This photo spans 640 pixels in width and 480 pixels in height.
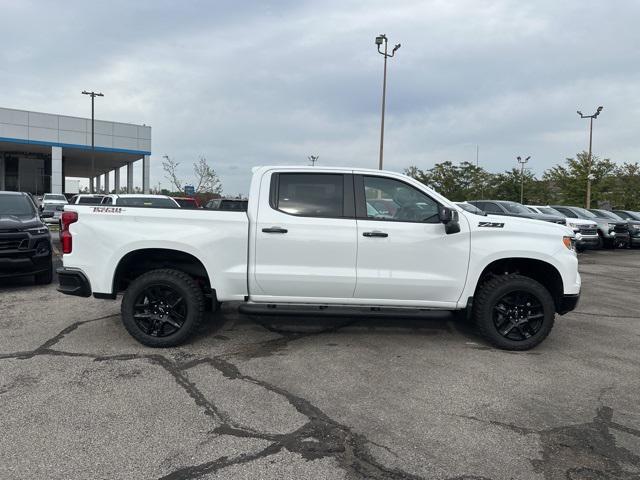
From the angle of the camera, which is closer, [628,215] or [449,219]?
[449,219]

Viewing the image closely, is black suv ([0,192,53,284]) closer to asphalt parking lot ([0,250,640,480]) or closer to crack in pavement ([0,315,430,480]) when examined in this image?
asphalt parking lot ([0,250,640,480])

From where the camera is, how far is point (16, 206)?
8961mm

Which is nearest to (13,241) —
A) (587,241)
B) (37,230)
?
(37,230)

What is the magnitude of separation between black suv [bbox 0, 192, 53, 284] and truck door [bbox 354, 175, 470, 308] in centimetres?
590

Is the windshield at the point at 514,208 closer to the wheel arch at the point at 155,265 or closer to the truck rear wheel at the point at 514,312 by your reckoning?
the truck rear wheel at the point at 514,312

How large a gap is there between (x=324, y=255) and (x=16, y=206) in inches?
276

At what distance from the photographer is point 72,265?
498 cm

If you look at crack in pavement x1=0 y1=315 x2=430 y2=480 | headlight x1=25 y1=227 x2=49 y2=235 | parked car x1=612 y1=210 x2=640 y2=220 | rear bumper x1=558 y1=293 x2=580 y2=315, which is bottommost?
crack in pavement x1=0 y1=315 x2=430 y2=480

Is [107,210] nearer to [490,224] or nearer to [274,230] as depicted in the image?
[274,230]

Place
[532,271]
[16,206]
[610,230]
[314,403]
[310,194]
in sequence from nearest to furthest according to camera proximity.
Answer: [314,403] < [310,194] < [532,271] < [16,206] < [610,230]

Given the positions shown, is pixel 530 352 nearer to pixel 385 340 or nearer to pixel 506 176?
pixel 385 340

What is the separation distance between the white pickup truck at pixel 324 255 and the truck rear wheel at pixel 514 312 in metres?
0.01

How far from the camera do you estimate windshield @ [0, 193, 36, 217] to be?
8.75 metres

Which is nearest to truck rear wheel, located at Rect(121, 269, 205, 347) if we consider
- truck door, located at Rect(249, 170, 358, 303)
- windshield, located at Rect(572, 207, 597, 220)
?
truck door, located at Rect(249, 170, 358, 303)
